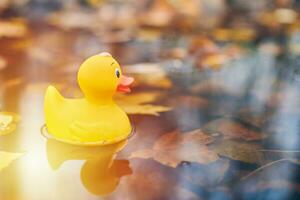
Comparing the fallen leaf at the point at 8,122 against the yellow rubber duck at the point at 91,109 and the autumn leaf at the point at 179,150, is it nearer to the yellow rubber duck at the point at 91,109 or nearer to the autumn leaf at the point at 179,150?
the yellow rubber duck at the point at 91,109

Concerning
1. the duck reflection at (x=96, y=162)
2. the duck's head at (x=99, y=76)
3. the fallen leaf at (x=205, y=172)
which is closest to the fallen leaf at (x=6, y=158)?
the duck reflection at (x=96, y=162)

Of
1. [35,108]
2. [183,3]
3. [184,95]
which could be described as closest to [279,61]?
[184,95]

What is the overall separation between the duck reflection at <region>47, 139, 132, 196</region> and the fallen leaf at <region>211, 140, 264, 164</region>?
18 centimetres

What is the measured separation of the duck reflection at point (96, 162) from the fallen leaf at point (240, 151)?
7.1 inches

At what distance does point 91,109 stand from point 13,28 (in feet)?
3.23

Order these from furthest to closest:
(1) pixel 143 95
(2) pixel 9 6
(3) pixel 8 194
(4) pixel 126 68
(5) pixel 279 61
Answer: (2) pixel 9 6 < (5) pixel 279 61 < (4) pixel 126 68 < (1) pixel 143 95 < (3) pixel 8 194

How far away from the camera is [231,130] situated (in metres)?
1.12

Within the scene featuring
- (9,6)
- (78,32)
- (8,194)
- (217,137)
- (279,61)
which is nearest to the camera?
(8,194)

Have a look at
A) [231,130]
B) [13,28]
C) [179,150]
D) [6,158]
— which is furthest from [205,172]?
[13,28]

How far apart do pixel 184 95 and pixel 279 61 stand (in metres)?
0.46

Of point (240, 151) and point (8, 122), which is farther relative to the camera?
point (8, 122)

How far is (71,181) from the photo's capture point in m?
0.92

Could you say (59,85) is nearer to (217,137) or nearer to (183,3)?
(217,137)

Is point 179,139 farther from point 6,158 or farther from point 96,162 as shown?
point 6,158
